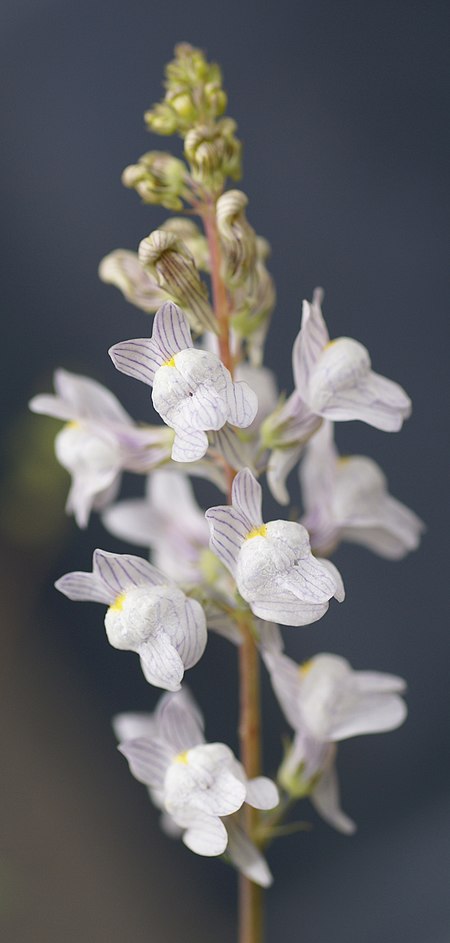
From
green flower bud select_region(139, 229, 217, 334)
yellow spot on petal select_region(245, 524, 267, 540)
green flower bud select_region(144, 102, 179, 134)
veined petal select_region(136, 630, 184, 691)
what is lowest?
veined petal select_region(136, 630, 184, 691)

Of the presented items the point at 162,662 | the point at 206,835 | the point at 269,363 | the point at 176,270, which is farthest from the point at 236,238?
the point at 269,363

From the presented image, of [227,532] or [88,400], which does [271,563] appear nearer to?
[227,532]

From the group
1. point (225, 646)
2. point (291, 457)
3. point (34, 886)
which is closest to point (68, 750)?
point (34, 886)

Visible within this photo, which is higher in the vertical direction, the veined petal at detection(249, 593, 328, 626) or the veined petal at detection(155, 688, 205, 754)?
the veined petal at detection(249, 593, 328, 626)

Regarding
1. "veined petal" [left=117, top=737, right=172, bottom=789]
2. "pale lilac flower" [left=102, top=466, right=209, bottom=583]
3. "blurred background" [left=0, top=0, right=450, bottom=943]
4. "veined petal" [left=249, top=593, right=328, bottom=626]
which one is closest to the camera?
"veined petal" [left=249, top=593, right=328, bottom=626]

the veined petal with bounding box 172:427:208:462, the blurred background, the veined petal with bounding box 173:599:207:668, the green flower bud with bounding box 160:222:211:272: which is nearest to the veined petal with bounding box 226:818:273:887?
the veined petal with bounding box 173:599:207:668

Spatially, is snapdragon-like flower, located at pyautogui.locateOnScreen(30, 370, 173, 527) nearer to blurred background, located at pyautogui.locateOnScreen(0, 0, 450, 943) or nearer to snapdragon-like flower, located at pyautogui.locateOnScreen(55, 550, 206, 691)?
snapdragon-like flower, located at pyautogui.locateOnScreen(55, 550, 206, 691)

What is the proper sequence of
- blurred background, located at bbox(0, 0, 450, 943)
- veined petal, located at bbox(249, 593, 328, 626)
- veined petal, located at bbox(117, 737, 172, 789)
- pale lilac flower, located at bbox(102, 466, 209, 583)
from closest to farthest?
veined petal, located at bbox(249, 593, 328, 626) → veined petal, located at bbox(117, 737, 172, 789) → pale lilac flower, located at bbox(102, 466, 209, 583) → blurred background, located at bbox(0, 0, 450, 943)

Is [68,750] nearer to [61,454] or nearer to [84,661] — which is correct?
[84,661]
